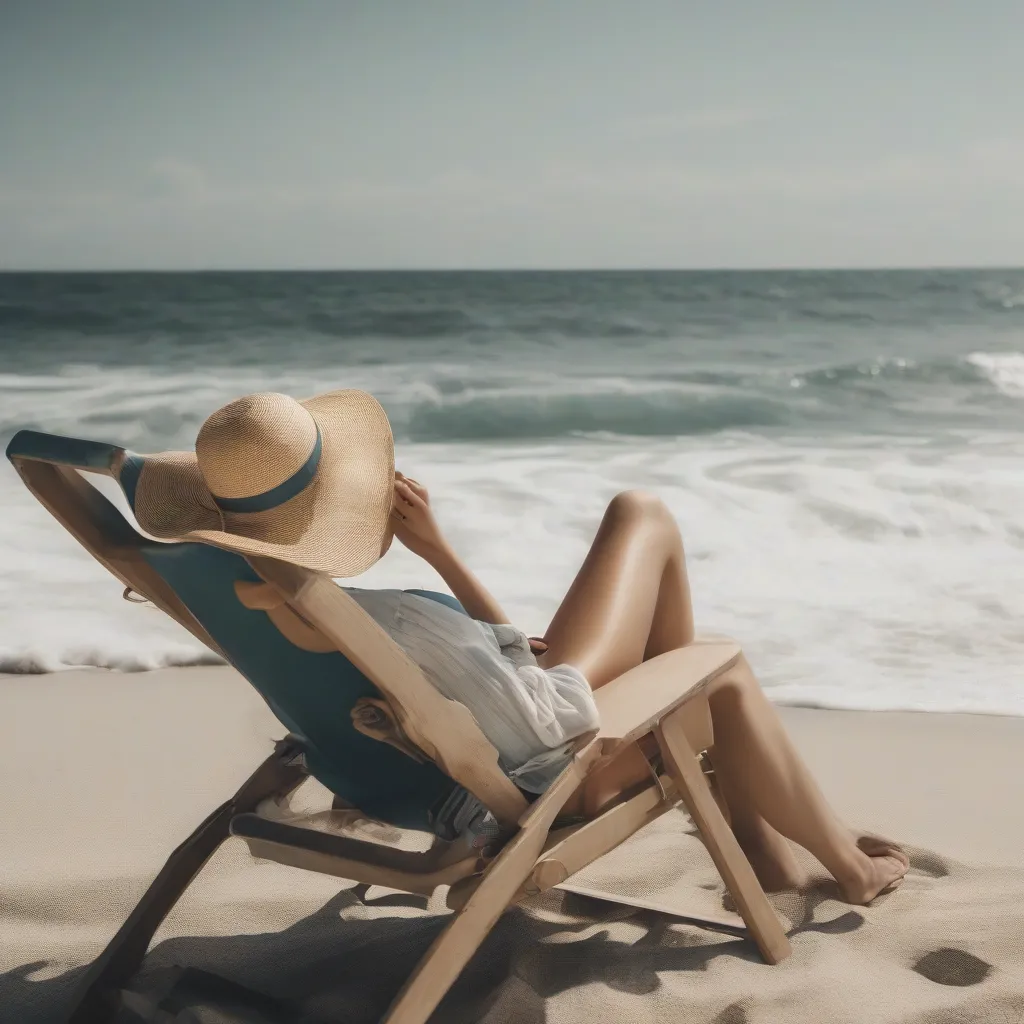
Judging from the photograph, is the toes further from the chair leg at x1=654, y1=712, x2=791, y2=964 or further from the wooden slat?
the wooden slat

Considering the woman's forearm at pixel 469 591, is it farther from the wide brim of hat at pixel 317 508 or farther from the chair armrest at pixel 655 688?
the wide brim of hat at pixel 317 508

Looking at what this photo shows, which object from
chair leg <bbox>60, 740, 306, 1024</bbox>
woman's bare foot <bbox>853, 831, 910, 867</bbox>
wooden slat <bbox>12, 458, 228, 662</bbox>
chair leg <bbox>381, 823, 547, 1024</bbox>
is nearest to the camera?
chair leg <bbox>381, 823, 547, 1024</bbox>

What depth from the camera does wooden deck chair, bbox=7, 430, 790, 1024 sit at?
5.60 feet

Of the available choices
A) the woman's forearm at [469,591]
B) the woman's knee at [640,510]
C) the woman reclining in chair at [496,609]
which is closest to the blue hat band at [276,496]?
the woman reclining in chair at [496,609]

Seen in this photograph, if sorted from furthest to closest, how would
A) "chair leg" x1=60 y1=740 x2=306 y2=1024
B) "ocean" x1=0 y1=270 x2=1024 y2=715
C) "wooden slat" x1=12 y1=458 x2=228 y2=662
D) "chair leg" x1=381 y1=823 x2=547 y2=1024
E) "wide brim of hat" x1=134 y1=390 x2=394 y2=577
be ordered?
"ocean" x1=0 y1=270 x2=1024 y2=715, "chair leg" x1=60 y1=740 x2=306 y2=1024, "wooden slat" x1=12 y1=458 x2=228 y2=662, "chair leg" x1=381 y1=823 x2=547 y2=1024, "wide brim of hat" x1=134 y1=390 x2=394 y2=577

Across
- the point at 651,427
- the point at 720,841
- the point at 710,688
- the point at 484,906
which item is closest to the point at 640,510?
the point at 710,688

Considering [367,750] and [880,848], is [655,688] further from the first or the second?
[880,848]

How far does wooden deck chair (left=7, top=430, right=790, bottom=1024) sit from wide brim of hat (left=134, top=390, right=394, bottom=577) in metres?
0.03

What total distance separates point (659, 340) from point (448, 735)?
54.1 feet

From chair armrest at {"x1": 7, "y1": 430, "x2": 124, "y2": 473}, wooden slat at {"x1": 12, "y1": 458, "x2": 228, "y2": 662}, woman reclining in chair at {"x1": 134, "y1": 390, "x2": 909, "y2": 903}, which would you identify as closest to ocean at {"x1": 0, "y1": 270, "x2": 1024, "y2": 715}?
woman reclining in chair at {"x1": 134, "y1": 390, "x2": 909, "y2": 903}

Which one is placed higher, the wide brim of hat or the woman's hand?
the wide brim of hat

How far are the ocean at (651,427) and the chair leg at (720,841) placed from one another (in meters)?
1.78

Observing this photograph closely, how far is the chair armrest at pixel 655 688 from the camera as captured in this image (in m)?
1.94

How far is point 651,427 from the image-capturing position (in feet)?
37.0
